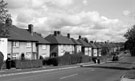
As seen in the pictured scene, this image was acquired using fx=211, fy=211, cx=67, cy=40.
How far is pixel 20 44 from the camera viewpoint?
45656 millimetres

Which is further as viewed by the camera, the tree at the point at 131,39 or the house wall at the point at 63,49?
the house wall at the point at 63,49

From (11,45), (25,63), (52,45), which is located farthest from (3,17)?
(52,45)

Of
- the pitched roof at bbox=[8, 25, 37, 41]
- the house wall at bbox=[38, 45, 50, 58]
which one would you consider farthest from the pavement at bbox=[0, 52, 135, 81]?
the house wall at bbox=[38, 45, 50, 58]

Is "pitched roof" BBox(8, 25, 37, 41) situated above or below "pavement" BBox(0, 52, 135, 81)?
above

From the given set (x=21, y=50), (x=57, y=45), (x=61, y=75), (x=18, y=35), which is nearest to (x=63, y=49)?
(x=57, y=45)

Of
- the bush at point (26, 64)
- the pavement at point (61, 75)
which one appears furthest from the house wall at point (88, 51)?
the pavement at point (61, 75)

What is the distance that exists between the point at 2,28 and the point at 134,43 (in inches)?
729

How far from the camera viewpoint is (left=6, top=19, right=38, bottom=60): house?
42844mm

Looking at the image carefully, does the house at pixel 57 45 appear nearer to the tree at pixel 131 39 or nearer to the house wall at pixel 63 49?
the house wall at pixel 63 49

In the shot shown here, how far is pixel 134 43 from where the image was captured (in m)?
30.6

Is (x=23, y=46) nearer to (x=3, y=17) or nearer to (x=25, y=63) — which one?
(x=25, y=63)

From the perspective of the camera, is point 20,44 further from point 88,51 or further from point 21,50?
point 88,51

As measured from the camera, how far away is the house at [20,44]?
42844mm

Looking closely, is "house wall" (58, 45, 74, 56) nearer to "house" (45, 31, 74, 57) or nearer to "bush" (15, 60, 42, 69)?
"house" (45, 31, 74, 57)
